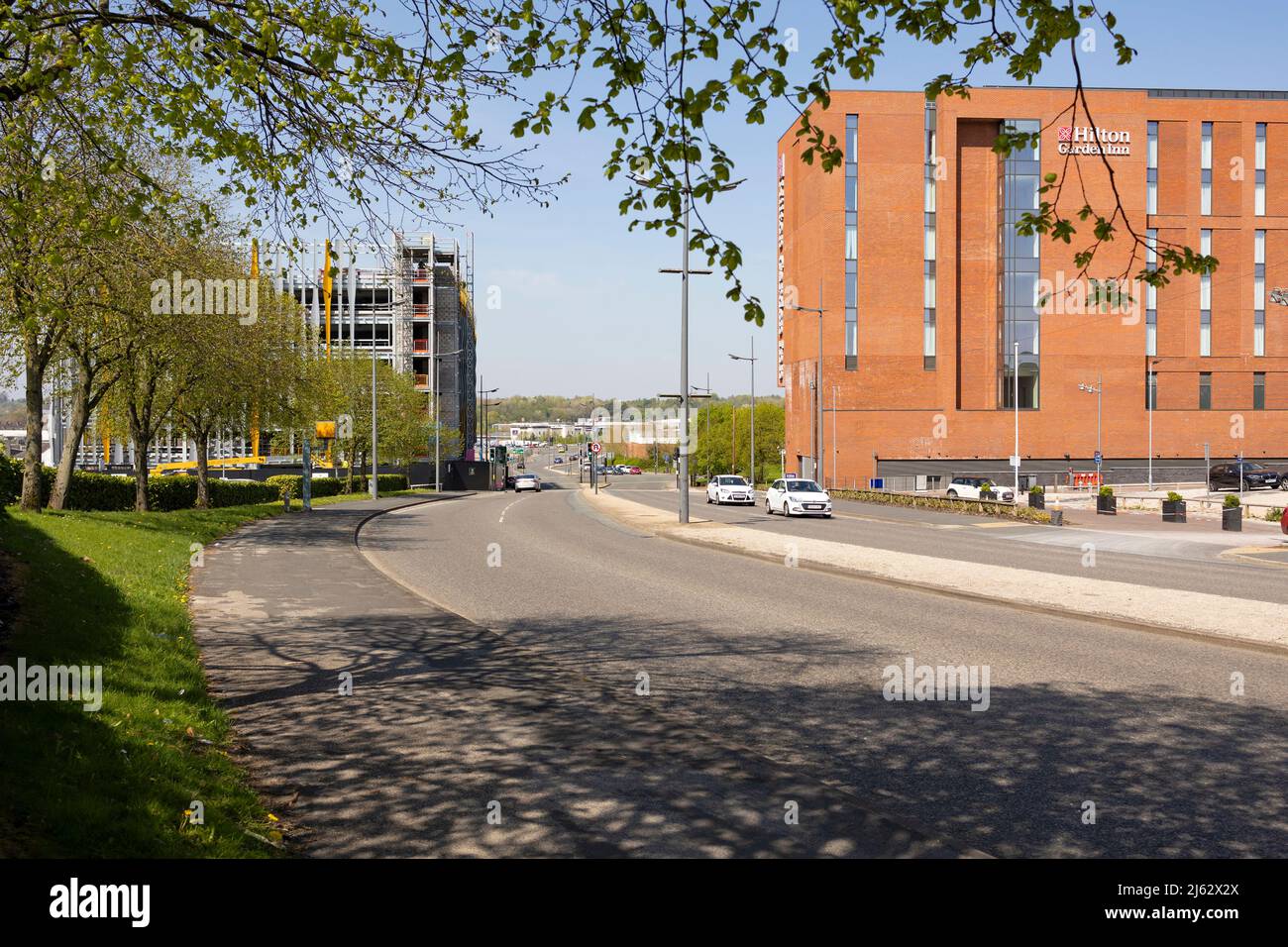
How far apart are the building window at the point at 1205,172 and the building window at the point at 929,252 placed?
2117 cm

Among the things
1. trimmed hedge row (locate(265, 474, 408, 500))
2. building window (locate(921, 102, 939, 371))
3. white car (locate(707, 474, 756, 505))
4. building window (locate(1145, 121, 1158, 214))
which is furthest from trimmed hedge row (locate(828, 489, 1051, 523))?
building window (locate(1145, 121, 1158, 214))

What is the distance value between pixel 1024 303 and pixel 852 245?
14551 mm

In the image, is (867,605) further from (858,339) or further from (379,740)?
(858,339)

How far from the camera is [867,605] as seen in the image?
1327 cm

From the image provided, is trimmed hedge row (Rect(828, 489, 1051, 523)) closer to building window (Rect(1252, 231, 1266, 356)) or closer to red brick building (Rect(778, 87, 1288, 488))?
red brick building (Rect(778, 87, 1288, 488))

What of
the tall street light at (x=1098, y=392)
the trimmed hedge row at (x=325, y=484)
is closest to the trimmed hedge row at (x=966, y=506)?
the trimmed hedge row at (x=325, y=484)

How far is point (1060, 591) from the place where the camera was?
1434 centimetres

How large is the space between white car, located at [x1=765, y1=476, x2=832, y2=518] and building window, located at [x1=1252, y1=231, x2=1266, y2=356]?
57.5 m

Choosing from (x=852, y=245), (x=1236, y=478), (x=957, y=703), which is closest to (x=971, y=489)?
(x=1236, y=478)

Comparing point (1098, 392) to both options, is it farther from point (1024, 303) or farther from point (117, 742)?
point (117, 742)

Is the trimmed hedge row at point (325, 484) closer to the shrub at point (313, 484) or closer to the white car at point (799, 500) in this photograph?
the shrub at point (313, 484)

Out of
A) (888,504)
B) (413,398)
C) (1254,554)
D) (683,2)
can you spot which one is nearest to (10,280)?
(683,2)

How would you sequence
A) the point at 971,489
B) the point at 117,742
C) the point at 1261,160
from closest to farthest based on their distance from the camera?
the point at 117,742 → the point at 971,489 → the point at 1261,160

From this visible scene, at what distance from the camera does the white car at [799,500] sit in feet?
121
